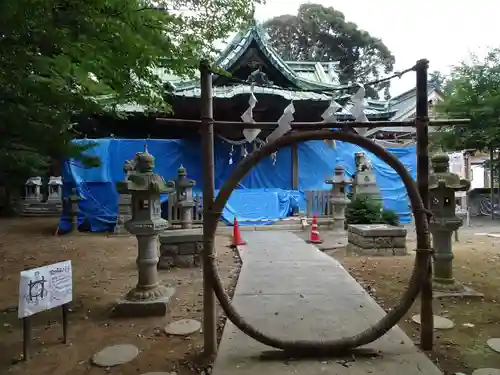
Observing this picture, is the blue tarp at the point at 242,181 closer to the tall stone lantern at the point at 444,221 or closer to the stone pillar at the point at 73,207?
the stone pillar at the point at 73,207

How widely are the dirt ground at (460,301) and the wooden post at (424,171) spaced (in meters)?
0.19

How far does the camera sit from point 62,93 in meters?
4.88

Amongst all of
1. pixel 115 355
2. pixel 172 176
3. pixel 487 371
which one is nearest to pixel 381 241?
pixel 487 371

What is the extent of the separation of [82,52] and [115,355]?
268 centimetres

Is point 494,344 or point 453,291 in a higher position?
point 453,291

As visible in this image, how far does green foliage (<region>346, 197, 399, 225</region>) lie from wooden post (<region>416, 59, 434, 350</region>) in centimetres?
655

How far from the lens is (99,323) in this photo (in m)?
4.41

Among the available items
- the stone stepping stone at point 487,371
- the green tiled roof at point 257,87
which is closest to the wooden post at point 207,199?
the stone stepping stone at point 487,371

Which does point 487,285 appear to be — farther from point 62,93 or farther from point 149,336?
point 62,93

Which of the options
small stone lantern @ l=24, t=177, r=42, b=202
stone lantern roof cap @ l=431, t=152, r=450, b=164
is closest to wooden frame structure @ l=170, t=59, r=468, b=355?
stone lantern roof cap @ l=431, t=152, r=450, b=164

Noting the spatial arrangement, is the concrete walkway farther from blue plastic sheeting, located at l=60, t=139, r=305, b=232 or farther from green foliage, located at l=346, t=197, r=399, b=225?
blue plastic sheeting, located at l=60, t=139, r=305, b=232

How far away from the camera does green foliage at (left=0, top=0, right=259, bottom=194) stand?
3229 mm

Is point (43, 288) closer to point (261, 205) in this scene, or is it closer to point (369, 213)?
point (369, 213)

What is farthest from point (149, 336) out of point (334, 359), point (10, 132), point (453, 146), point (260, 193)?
point (453, 146)
